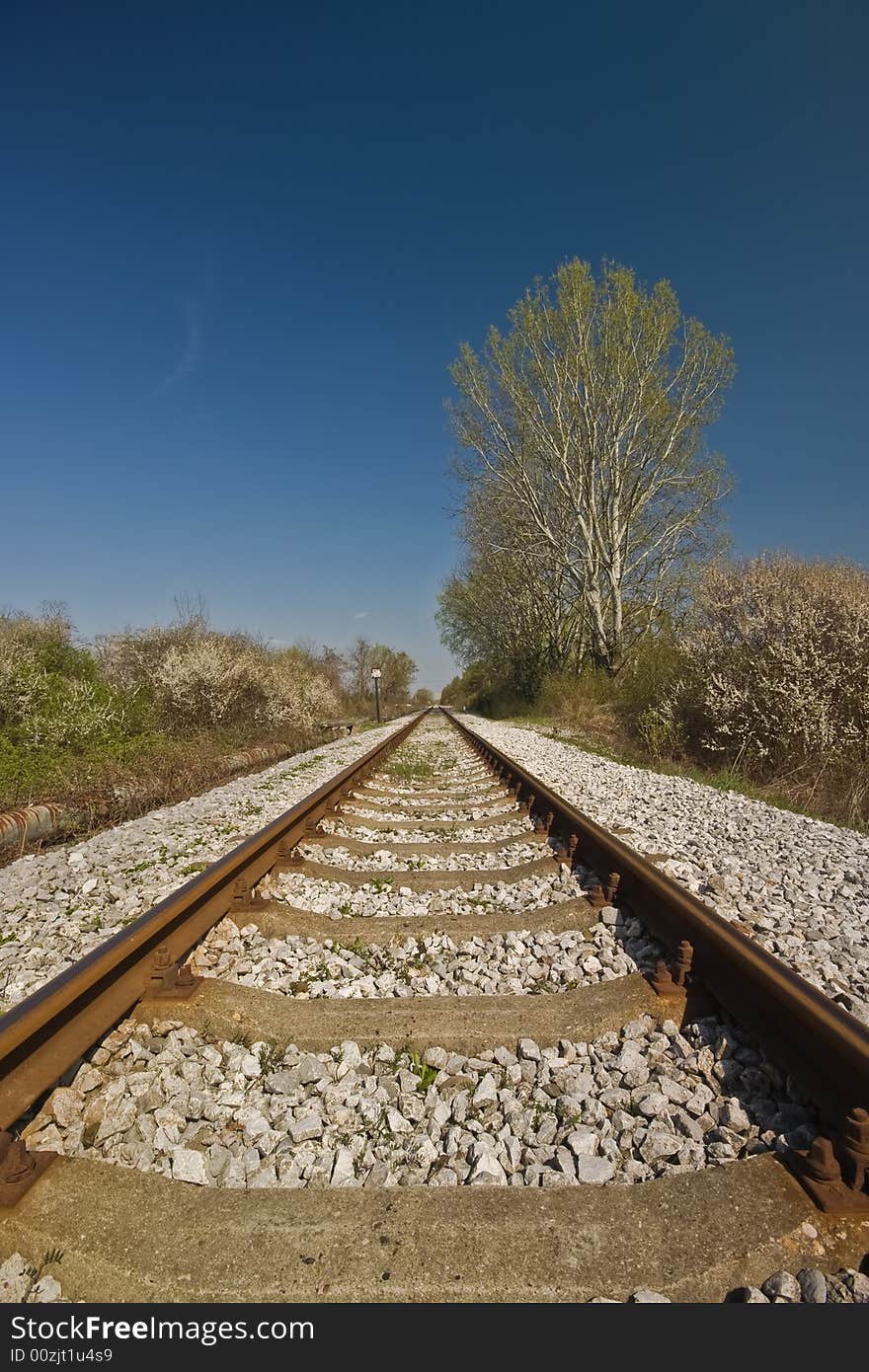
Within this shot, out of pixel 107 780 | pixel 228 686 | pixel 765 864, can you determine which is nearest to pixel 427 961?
pixel 765 864

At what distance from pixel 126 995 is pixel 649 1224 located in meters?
1.74

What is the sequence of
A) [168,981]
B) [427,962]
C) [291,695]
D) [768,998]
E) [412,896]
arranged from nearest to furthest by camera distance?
1. [768,998]
2. [168,981]
3. [427,962]
4. [412,896]
5. [291,695]

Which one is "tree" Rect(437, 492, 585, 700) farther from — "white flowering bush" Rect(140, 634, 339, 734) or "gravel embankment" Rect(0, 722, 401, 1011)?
"gravel embankment" Rect(0, 722, 401, 1011)

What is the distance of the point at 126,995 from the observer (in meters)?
2.27

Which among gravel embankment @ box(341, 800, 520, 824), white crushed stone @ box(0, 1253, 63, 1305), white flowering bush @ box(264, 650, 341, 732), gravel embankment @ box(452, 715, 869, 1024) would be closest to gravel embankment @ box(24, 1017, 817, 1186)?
white crushed stone @ box(0, 1253, 63, 1305)

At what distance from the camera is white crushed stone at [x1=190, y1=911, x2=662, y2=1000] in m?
2.67

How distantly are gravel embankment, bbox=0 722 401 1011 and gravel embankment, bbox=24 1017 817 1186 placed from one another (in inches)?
36.1

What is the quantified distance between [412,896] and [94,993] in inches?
71.4

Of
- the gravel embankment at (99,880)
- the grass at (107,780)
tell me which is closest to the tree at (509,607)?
the grass at (107,780)

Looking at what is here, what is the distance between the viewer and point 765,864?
4258 mm

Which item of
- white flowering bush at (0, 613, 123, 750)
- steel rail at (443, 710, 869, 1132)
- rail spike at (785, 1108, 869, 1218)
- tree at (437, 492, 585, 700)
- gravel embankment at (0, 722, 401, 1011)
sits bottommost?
gravel embankment at (0, 722, 401, 1011)

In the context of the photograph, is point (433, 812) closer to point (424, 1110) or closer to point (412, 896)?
point (412, 896)

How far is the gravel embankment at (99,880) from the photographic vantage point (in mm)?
3023

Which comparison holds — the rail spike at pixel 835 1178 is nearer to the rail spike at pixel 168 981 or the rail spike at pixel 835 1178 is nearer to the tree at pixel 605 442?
the rail spike at pixel 168 981
